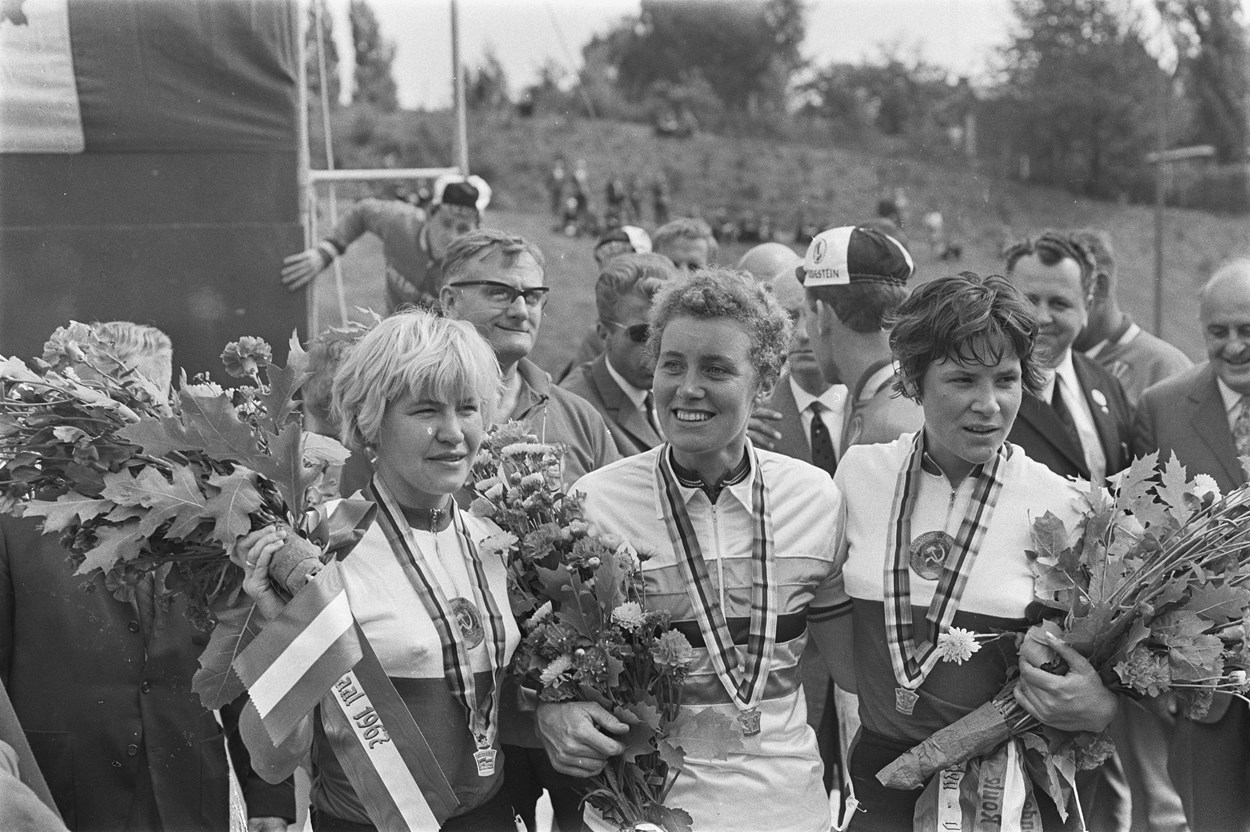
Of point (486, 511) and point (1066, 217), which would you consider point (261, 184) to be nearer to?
point (486, 511)

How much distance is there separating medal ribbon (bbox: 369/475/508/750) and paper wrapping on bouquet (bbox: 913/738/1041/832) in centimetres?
116

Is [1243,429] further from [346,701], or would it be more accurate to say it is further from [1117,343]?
[346,701]

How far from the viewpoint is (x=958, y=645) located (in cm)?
310

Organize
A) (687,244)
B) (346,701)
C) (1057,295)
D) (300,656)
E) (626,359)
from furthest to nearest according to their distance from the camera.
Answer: (687,244), (1057,295), (626,359), (346,701), (300,656)

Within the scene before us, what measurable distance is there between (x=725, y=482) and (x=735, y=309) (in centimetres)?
47

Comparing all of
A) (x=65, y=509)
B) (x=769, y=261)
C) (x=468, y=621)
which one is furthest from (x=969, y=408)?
(x=769, y=261)

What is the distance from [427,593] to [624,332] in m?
2.53

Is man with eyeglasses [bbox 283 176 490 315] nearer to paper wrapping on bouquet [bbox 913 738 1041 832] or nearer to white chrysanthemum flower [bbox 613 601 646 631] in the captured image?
white chrysanthemum flower [bbox 613 601 646 631]

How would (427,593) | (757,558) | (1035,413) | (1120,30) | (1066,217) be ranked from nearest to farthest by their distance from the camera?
(427,593) < (757,558) < (1035,413) < (1066,217) < (1120,30)

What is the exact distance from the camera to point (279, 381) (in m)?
3.18

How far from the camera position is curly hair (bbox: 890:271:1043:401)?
11.1ft

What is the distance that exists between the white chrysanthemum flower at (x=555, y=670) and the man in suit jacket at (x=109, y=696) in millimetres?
1205

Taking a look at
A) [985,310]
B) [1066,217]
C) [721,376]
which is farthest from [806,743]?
[1066,217]

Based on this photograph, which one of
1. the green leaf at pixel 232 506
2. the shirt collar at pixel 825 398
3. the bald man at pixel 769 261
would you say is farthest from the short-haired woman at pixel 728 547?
the bald man at pixel 769 261
